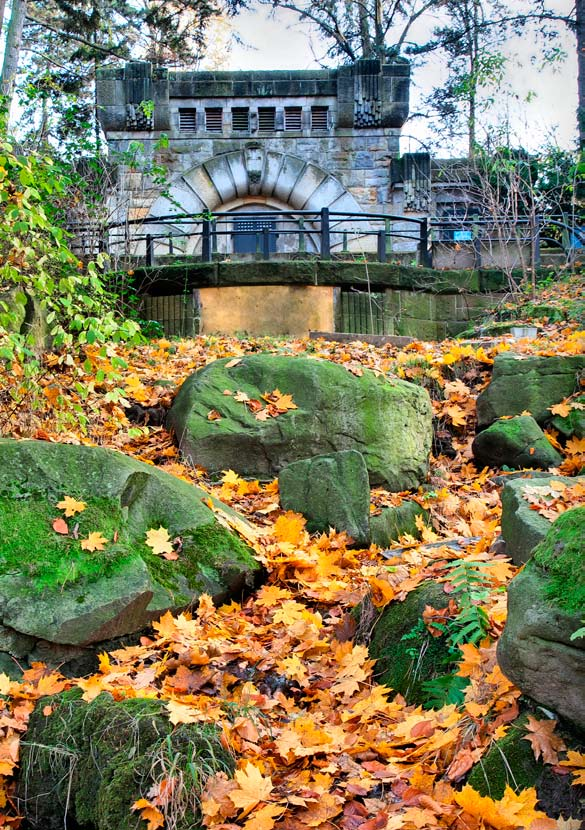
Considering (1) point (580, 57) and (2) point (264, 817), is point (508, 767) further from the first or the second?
(1) point (580, 57)

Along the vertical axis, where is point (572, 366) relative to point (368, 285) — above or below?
below

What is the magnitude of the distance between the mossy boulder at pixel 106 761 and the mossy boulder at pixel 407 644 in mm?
952

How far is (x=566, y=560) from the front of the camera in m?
2.86

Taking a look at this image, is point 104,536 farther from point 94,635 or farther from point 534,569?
point 534,569

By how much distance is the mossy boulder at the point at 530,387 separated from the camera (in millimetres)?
8008

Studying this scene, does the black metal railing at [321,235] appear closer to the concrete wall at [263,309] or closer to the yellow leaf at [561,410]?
the concrete wall at [263,309]

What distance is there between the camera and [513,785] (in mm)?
2797

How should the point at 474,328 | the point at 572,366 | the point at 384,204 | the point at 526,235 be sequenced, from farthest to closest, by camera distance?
the point at 384,204, the point at 526,235, the point at 474,328, the point at 572,366

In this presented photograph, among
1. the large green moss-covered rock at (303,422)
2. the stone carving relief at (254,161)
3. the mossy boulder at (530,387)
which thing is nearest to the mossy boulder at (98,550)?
the large green moss-covered rock at (303,422)

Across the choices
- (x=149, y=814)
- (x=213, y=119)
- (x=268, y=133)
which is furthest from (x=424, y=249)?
(x=149, y=814)

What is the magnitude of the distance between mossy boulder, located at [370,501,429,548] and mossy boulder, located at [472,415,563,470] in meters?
1.53

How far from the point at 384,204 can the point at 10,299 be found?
11268 mm

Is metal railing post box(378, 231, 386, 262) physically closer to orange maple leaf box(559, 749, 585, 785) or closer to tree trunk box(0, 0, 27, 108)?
tree trunk box(0, 0, 27, 108)

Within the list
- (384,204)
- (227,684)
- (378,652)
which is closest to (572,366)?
(378,652)
